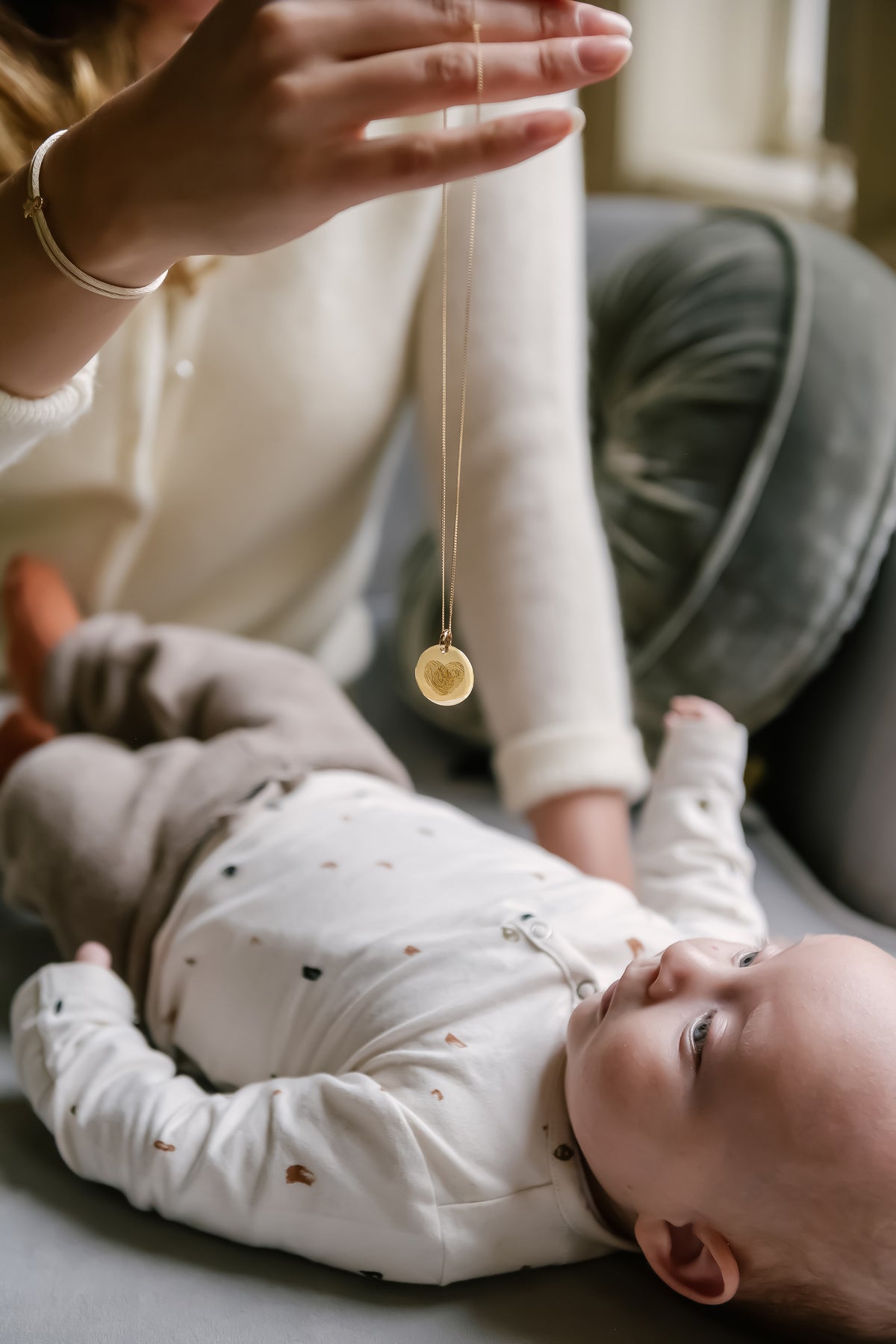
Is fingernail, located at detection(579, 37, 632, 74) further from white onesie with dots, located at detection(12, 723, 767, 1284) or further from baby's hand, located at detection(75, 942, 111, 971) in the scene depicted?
baby's hand, located at detection(75, 942, 111, 971)

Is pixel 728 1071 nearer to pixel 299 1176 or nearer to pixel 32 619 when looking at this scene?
pixel 299 1176

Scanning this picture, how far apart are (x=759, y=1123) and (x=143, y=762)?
18.1 inches

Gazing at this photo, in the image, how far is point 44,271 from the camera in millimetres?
396

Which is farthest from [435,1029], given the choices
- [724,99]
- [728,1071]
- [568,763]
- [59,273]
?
[724,99]

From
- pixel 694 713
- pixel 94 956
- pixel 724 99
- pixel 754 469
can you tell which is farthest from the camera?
pixel 724 99

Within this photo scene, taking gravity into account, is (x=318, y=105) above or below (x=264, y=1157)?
above

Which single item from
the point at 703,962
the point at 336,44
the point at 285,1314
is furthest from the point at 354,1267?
the point at 336,44

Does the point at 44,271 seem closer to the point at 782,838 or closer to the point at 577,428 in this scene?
the point at 577,428

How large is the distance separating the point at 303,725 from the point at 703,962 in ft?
1.18

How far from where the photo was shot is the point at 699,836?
731 mm

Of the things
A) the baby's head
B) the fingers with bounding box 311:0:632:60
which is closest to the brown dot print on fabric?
the baby's head

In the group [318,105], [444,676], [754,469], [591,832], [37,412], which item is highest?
[318,105]

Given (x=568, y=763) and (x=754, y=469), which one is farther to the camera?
(x=754, y=469)

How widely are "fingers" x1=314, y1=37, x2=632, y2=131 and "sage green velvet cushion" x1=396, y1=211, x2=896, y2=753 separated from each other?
560 millimetres
